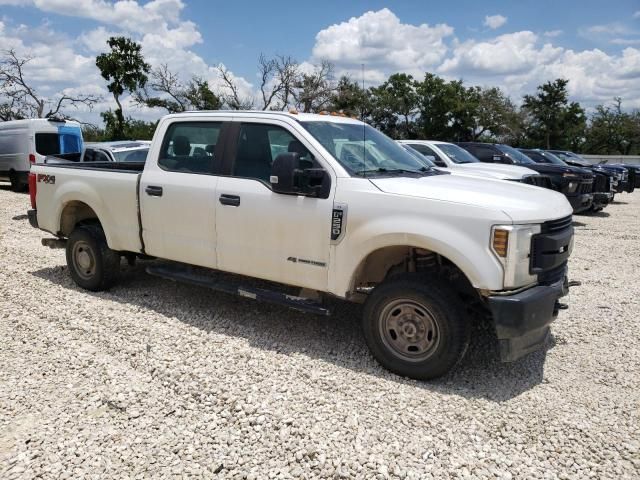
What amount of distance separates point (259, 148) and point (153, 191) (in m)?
1.24

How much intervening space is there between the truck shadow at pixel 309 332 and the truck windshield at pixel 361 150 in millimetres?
1554

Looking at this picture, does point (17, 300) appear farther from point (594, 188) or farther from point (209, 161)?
point (594, 188)

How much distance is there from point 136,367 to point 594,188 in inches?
501

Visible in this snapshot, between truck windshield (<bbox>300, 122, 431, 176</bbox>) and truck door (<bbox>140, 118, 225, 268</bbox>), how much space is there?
1041 mm

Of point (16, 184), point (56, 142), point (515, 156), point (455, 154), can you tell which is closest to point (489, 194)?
point (455, 154)

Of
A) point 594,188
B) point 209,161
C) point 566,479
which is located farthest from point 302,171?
point 594,188

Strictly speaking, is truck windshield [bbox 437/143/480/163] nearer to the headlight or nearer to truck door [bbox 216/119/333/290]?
truck door [bbox 216/119/333/290]

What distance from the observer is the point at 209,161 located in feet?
17.1

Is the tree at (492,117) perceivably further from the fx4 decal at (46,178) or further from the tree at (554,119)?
the fx4 decal at (46,178)

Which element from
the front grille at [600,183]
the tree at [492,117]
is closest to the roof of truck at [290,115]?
the front grille at [600,183]

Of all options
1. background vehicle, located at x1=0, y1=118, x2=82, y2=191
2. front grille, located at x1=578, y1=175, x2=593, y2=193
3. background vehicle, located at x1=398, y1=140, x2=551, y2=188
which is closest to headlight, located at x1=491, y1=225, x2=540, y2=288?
background vehicle, located at x1=398, y1=140, x2=551, y2=188

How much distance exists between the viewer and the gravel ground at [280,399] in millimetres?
3199

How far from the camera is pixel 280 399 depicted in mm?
3873

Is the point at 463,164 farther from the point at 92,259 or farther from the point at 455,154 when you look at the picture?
the point at 92,259
